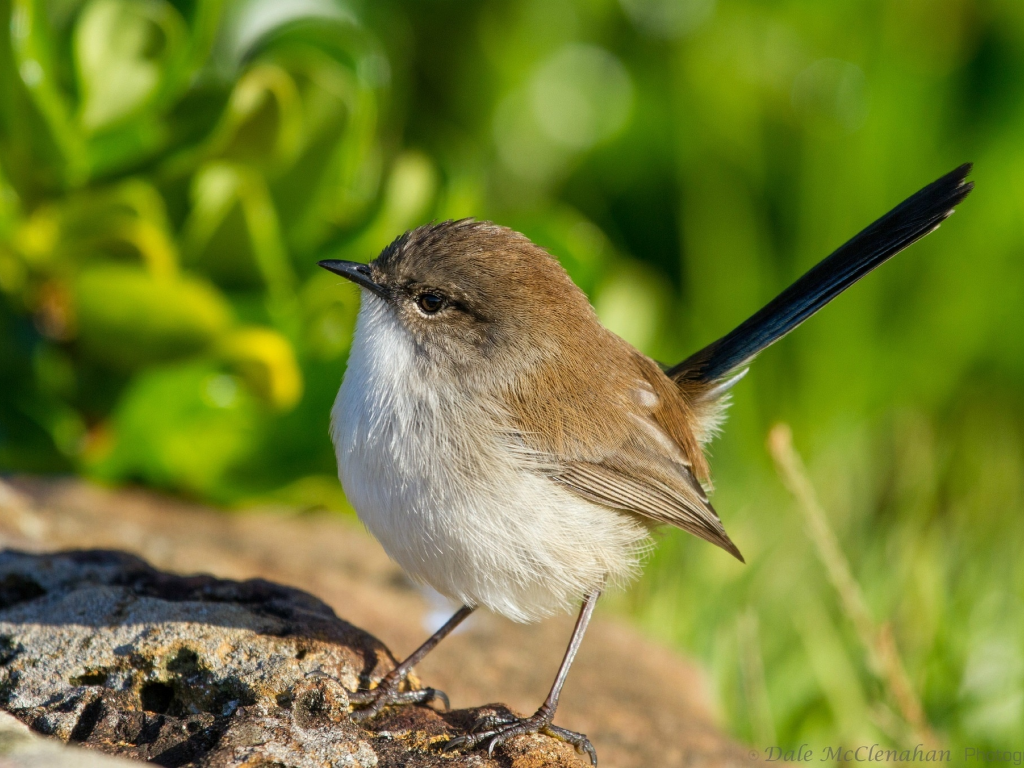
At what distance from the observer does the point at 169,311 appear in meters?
4.25

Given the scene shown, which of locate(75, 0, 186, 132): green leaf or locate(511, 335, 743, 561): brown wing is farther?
locate(75, 0, 186, 132): green leaf

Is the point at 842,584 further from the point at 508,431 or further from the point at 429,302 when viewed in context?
the point at 429,302

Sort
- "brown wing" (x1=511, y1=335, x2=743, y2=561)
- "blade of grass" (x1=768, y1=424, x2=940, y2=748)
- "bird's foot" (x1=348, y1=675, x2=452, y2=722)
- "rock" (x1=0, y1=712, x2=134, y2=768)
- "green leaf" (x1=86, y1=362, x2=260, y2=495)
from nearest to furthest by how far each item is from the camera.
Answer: "rock" (x1=0, y1=712, x2=134, y2=768) → "bird's foot" (x1=348, y1=675, x2=452, y2=722) → "brown wing" (x1=511, y1=335, x2=743, y2=561) → "blade of grass" (x1=768, y1=424, x2=940, y2=748) → "green leaf" (x1=86, y1=362, x2=260, y2=495)

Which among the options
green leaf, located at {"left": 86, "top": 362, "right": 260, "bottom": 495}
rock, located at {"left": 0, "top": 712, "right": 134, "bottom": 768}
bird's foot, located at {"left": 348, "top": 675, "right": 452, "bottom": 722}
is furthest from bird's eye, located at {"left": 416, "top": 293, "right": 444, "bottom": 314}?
rock, located at {"left": 0, "top": 712, "right": 134, "bottom": 768}

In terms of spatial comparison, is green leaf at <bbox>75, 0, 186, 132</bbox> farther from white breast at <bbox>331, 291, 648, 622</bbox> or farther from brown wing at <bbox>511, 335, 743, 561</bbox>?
brown wing at <bbox>511, 335, 743, 561</bbox>

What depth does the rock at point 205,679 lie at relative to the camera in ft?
7.84

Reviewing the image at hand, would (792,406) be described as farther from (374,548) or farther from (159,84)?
(159,84)

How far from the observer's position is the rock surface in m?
3.53

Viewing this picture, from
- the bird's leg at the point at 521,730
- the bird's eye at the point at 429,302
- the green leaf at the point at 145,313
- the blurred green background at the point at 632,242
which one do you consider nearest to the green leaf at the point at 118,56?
the blurred green background at the point at 632,242

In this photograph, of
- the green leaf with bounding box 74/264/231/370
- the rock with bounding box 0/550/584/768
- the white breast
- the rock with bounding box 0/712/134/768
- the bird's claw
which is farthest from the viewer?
the green leaf with bounding box 74/264/231/370

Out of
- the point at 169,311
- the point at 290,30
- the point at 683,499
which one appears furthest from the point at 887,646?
the point at 290,30

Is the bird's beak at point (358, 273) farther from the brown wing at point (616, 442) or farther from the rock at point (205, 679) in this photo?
the rock at point (205, 679)

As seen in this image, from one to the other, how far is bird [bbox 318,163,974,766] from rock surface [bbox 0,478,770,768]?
0.46 metres

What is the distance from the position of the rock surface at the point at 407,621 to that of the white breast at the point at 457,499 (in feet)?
2.00
